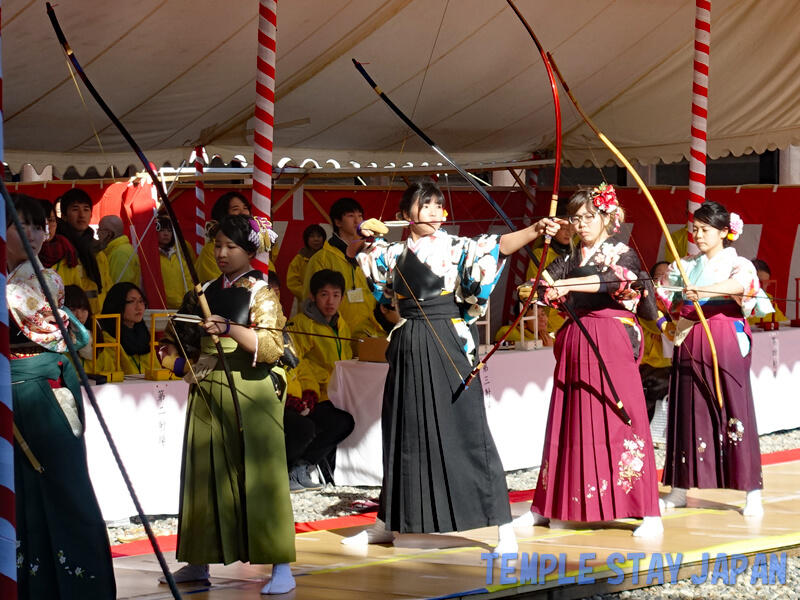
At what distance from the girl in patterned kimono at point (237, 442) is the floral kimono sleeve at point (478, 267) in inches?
28.2

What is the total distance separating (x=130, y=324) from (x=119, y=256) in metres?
1.32

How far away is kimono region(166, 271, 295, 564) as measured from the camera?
329 cm

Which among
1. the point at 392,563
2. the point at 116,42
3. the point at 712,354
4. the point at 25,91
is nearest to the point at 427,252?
the point at 392,563

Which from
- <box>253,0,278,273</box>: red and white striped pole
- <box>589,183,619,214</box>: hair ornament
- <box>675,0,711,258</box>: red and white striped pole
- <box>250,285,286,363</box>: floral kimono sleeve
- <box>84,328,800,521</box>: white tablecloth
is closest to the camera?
<box>250,285,286,363</box>: floral kimono sleeve

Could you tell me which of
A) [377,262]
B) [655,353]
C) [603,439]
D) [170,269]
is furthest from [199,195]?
[603,439]

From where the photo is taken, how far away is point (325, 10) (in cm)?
564

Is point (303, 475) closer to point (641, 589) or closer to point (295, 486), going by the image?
point (295, 486)

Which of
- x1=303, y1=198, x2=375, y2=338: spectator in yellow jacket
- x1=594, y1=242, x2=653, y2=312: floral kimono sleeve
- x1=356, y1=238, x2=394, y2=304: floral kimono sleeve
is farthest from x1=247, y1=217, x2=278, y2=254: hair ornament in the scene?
x1=303, y1=198, x2=375, y2=338: spectator in yellow jacket

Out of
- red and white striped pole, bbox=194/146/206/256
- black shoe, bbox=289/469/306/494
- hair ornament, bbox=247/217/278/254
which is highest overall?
red and white striped pole, bbox=194/146/206/256

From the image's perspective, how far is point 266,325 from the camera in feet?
10.7

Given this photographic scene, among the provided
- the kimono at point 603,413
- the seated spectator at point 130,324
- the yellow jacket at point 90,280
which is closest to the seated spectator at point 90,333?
the seated spectator at point 130,324

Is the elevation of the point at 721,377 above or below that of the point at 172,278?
below

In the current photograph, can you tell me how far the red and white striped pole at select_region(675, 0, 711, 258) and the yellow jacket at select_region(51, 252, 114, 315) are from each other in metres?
3.16

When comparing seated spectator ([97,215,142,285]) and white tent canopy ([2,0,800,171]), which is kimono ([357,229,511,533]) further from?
seated spectator ([97,215,142,285])
